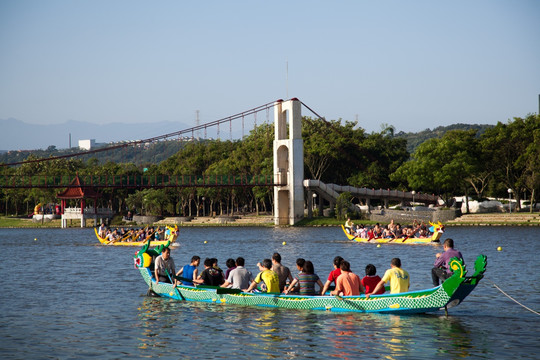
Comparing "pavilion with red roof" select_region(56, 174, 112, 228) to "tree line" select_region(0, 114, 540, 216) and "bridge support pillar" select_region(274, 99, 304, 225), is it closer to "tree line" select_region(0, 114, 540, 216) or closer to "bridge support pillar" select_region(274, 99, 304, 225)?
"tree line" select_region(0, 114, 540, 216)

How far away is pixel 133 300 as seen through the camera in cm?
2392

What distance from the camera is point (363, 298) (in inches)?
751

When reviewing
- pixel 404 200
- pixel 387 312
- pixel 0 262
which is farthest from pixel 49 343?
pixel 404 200

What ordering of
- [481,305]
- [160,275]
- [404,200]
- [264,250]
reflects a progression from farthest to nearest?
[404,200] → [264,250] → [160,275] → [481,305]

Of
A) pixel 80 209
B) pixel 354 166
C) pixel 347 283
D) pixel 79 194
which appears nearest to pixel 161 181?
pixel 79 194

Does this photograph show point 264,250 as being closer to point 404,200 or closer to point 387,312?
point 387,312

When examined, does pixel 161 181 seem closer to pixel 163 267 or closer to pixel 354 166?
pixel 354 166

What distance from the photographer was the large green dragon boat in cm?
1778

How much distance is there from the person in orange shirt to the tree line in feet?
201

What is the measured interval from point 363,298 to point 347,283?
55 cm

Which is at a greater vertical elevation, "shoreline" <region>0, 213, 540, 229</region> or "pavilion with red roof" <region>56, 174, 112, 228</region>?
"pavilion with red roof" <region>56, 174, 112, 228</region>

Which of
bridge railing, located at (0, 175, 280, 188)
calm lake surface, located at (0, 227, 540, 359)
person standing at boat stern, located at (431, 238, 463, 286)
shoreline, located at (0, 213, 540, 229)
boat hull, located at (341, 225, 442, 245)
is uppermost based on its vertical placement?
bridge railing, located at (0, 175, 280, 188)

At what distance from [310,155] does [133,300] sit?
7711 cm

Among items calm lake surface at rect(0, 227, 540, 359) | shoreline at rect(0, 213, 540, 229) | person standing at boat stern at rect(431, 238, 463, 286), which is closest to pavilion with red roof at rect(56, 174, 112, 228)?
shoreline at rect(0, 213, 540, 229)
